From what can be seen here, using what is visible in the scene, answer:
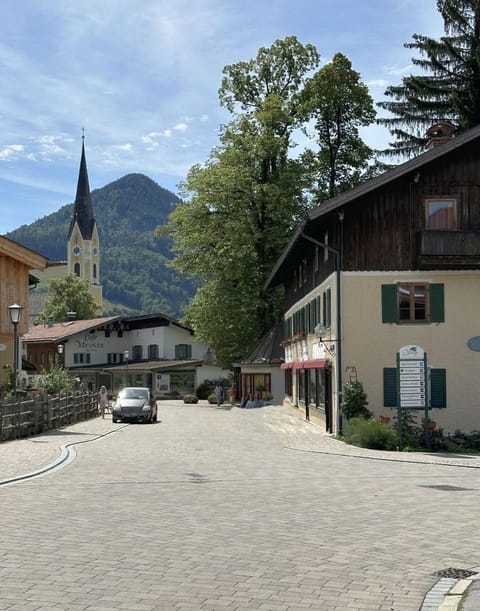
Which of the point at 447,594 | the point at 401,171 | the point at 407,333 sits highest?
the point at 401,171

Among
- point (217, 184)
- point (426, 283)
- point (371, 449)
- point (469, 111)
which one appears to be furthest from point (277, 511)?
point (217, 184)

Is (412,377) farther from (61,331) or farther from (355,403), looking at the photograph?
(61,331)

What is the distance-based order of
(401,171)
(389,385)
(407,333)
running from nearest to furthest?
(401,171) → (389,385) → (407,333)

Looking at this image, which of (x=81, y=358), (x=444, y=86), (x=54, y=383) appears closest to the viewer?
(x=54, y=383)

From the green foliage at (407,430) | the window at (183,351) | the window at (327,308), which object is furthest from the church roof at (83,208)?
the green foliage at (407,430)

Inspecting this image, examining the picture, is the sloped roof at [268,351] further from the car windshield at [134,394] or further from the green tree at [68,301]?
the green tree at [68,301]

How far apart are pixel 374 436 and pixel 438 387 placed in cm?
416

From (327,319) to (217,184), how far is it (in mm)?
21175

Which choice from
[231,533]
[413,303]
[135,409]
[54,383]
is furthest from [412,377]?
[54,383]

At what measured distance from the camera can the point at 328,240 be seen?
29.2m

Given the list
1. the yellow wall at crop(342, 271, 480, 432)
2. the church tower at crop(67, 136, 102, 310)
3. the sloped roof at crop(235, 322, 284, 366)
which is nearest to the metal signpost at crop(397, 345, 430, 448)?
the yellow wall at crop(342, 271, 480, 432)

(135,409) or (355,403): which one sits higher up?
(355,403)

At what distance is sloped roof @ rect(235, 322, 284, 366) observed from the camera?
4844cm

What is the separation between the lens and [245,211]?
163 feet
